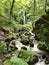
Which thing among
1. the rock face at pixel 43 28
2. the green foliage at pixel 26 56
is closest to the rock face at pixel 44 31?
the rock face at pixel 43 28

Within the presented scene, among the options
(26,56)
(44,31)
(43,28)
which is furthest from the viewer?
(43,28)

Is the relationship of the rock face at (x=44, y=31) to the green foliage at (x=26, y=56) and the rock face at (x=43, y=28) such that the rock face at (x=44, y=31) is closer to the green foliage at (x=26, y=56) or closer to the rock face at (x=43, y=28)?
the rock face at (x=43, y=28)

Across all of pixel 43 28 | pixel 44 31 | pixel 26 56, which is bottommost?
pixel 26 56

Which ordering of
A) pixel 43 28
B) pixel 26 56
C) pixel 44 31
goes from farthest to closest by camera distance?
pixel 43 28 → pixel 44 31 → pixel 26 56

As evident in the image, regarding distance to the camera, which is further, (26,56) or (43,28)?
(43,28)

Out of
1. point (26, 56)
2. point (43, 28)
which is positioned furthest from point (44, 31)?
point (26, 56)

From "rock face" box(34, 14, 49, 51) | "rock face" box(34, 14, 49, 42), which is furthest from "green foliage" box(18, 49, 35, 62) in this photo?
"rock face" box(34, 14, 49, 42)

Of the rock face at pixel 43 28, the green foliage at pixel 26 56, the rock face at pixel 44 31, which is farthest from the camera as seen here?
the rock face at pixel 43 28

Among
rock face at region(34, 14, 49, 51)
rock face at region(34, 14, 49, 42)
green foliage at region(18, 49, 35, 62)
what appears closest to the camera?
green foliage at region(18, 49, 35, 62)

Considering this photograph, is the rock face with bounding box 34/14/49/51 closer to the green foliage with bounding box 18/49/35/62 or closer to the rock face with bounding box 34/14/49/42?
the rock face with bounding box 34/14/49/42

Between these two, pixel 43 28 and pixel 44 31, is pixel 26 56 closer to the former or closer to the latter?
pixel 44 31

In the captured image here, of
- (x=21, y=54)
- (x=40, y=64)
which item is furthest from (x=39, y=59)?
(x=21, y=54)

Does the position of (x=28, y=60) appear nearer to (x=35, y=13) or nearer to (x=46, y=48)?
(x=46, y=48)

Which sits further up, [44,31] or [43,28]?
[43,28]
